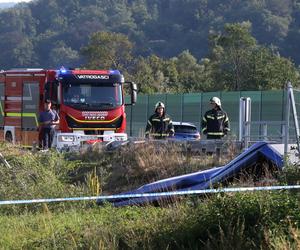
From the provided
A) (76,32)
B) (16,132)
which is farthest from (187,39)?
(16,132)

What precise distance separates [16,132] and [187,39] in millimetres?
91377

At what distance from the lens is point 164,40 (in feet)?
382

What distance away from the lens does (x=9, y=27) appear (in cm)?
13450

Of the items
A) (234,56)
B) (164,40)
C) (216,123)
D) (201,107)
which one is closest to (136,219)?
(216,123)

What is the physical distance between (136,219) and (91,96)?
13.0 metres

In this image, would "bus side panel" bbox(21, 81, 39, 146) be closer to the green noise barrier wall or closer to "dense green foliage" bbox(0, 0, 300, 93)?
the green noise barrier wall

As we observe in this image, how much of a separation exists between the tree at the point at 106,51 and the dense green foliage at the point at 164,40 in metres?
0.11

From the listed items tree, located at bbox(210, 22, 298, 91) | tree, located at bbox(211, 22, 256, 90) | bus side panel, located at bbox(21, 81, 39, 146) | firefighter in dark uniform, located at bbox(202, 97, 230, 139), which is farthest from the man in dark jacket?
tree, located at bbox(211, 22, 256, 90)

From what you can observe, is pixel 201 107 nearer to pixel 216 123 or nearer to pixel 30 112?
pixel 30 112

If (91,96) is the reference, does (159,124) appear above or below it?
below

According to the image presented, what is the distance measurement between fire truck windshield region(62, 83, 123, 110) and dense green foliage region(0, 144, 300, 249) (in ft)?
28.6

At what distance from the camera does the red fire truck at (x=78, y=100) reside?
65.8ft

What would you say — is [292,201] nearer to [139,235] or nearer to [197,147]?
[139,235]

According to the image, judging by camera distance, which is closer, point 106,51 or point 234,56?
point 234,56
